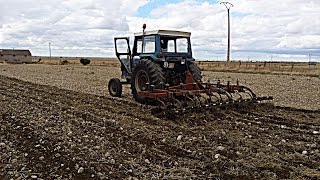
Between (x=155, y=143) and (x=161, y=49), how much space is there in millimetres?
6104

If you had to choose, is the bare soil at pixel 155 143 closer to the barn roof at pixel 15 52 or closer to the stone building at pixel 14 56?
the stone building at pixel 14 56

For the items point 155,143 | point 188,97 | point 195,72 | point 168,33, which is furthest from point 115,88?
point 155,143

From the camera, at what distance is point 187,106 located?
10.9 m

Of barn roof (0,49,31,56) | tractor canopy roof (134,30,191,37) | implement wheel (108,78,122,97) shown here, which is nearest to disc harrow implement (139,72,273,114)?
tractor canopy roof (134,30,191,37)

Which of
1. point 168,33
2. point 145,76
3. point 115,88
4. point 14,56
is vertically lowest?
point 115,88

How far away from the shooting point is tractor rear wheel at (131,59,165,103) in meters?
12.5

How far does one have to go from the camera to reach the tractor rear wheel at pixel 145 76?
12469 mm

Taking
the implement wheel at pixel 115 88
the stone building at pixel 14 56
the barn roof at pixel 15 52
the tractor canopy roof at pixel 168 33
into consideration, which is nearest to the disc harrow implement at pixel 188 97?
the tractor canopy roof at pixel 168 33

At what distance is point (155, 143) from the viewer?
7961mm

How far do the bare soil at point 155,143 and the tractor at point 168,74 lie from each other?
0.68 m

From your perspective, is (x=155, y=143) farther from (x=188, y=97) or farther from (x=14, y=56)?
(x=14, y=56)

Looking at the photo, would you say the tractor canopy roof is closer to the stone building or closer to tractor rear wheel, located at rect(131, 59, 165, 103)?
tractor rear wheel, located at rect(131, 59, 165, 103)

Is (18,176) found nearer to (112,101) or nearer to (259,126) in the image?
(259,126)

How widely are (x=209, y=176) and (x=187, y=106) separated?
494 centimetres
